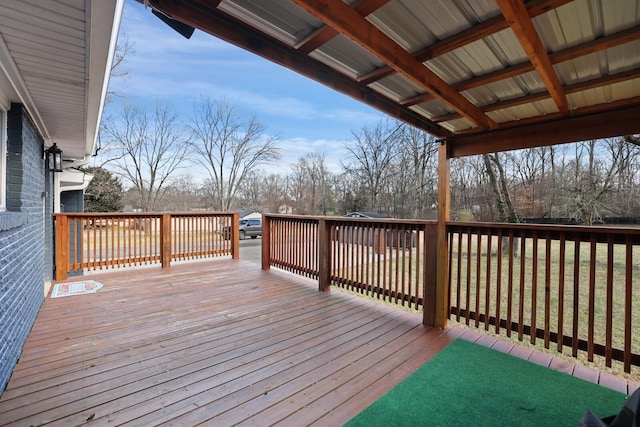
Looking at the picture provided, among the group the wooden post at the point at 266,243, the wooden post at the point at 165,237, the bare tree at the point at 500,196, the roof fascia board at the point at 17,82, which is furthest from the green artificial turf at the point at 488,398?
the bare tree at the point at 500,196

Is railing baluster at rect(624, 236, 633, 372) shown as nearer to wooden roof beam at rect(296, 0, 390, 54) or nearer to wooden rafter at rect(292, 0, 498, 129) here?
wooden rafter at rect(292, 0, 498, 129)

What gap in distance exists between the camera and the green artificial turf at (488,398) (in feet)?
5.88

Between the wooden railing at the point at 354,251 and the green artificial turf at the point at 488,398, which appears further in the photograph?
the wooden railing at the point at 354,251

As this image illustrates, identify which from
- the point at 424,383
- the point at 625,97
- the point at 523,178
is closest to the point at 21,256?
the point at 424,383

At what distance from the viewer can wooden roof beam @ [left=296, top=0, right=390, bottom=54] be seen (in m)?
1.58

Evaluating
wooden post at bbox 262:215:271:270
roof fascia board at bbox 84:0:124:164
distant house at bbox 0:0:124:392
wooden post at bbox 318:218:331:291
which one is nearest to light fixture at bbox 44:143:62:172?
distant house at bbox 0:0:124:392

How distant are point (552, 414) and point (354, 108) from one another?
25.9 meters

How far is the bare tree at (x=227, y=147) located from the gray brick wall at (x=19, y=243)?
18185 mm

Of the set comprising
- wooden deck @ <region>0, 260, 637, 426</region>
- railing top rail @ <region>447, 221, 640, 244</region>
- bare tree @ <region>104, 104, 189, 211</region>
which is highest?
bare tree @ <region>104, 104, 189, 211</region>

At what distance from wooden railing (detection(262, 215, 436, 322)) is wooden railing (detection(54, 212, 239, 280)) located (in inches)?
66.8

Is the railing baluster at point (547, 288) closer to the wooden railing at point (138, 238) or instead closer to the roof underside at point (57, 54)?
the roof underside at point (57, 54)

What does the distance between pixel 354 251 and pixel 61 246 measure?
191 inches

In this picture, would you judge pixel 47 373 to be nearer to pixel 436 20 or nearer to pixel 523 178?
pixel 436 20

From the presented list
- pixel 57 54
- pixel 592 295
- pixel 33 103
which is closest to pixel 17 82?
pixel 33 103
